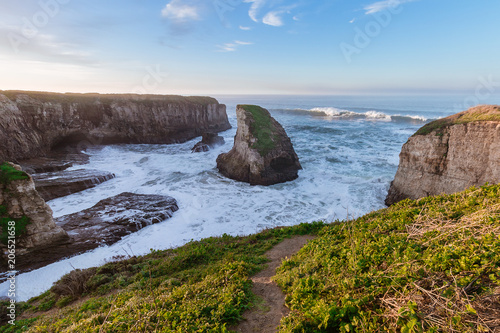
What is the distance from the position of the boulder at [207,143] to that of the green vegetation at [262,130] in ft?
39.5

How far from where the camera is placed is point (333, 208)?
18.7 m

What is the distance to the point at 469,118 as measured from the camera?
1518 cm

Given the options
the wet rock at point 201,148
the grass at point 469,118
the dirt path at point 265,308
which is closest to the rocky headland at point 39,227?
the dirt path at point 265,308

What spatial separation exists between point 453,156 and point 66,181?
31745mm

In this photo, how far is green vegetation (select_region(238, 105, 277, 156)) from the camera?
25.3m

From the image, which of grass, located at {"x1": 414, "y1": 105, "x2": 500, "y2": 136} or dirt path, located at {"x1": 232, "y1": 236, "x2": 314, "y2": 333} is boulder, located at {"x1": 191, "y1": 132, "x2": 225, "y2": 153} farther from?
dirt path, located at {"x1": 232, "y1": 236, "x2": 314, "y2": 333}

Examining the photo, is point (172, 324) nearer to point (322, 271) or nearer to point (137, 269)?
point (322, 271)

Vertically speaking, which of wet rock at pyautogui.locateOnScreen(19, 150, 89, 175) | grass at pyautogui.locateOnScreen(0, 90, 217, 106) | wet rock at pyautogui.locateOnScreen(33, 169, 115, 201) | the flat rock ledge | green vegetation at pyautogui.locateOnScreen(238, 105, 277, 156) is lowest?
the flat rock ledge

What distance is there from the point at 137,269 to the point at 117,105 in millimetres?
41246

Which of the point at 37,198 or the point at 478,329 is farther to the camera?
the point at 37,198

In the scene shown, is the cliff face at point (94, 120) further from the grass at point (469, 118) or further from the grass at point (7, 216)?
the grass at point (469, 118)

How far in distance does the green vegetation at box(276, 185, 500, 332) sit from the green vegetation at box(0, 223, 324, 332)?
55.9 inches

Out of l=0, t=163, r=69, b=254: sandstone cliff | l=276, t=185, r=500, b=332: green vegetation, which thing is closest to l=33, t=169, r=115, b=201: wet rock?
l=0, t=163, r=69, b=254: sandstone cliff

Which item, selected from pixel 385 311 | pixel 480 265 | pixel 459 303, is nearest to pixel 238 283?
pixel 385 311
